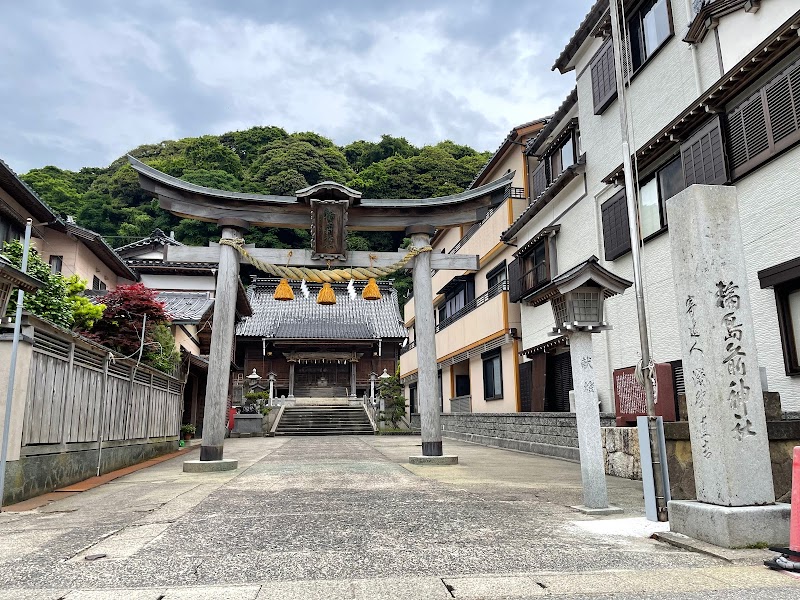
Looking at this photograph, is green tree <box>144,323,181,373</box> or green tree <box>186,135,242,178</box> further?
green tree <box>186,135,242,178</box>

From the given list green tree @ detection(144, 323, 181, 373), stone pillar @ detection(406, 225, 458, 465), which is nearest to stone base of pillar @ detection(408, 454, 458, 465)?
stone pillar @ detection(406, 225, 458, 465)

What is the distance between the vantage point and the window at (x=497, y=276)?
64.6 ft

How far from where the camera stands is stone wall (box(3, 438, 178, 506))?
680cm

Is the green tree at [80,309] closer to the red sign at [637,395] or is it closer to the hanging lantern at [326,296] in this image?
the hanging lantern at [326,296]

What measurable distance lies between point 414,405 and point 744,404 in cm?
2836

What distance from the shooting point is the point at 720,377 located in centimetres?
445

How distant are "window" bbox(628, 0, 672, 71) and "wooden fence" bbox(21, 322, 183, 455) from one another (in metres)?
12.3

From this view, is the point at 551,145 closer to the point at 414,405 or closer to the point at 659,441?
the point at 659,441

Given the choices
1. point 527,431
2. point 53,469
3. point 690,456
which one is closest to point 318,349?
point 527,431

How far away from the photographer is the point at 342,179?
171ft

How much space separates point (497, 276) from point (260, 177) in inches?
1424

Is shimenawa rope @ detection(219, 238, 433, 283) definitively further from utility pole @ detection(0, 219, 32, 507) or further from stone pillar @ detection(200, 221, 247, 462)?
utility pole @ detection(0, 219, 32, 507)

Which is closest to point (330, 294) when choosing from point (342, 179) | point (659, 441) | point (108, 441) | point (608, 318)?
point (108, 441)

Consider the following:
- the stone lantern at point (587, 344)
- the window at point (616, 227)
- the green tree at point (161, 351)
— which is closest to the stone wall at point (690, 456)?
the stone lantern at point (587, 344)
